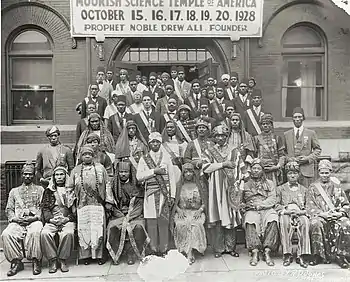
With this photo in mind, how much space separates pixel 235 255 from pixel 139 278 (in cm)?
118

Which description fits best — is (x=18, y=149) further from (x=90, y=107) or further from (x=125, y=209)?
(x=125, y=209)

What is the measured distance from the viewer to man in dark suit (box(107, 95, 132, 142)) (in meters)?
6.31

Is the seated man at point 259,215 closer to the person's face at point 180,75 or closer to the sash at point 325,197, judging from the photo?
the sash at point 325,197

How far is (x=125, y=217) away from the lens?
5.06 m

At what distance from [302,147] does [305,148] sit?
41 mm

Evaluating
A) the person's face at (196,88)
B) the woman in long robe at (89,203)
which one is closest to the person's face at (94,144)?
the woman in long robe at (89,203)

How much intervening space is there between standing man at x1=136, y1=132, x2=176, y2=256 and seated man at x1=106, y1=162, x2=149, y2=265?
107mm

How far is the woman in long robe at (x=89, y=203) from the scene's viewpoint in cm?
489

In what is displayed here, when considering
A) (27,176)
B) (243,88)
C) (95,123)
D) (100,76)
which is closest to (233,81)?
(243,88)

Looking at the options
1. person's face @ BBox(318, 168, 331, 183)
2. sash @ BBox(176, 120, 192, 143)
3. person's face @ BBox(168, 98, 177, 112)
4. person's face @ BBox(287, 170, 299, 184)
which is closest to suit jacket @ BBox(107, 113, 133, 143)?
person's face @ BBox(168, 98, 177, 112)

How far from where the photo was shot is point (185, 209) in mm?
5141

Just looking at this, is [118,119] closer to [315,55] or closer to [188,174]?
A: [188,174]

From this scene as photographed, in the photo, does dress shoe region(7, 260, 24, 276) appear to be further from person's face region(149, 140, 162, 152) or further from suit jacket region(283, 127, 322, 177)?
suit jacket region(283, 127, 322, 177)

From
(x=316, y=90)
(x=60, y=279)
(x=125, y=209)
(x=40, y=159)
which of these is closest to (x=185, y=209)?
(x=125, y=209)
